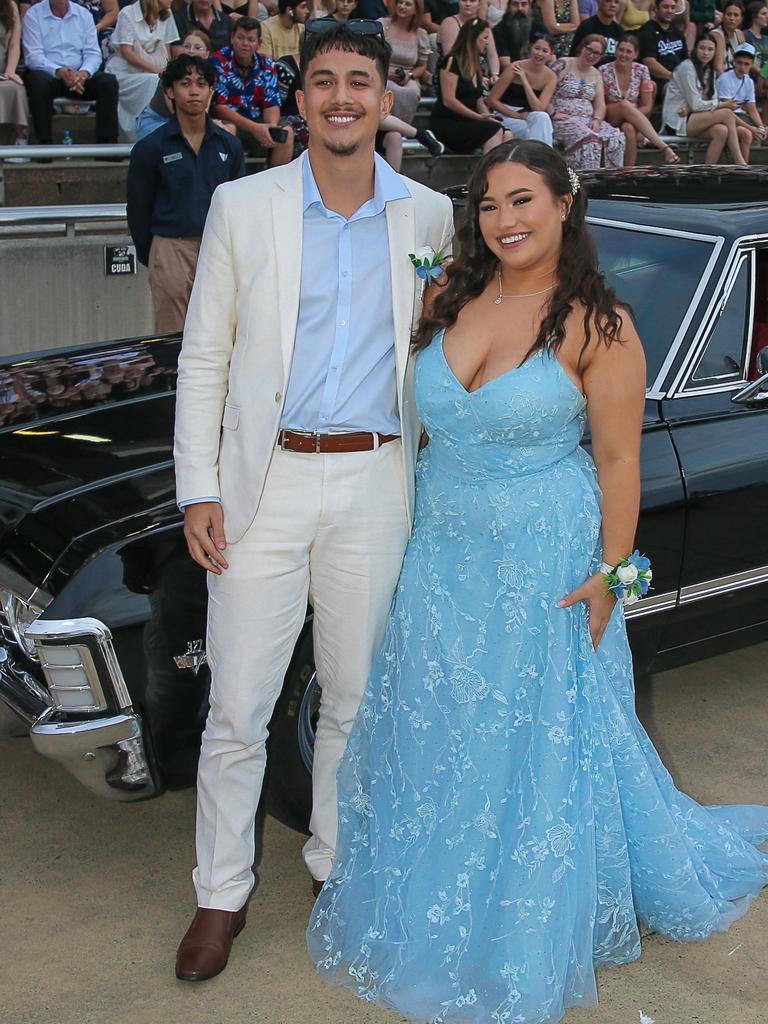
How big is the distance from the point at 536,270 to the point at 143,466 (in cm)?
113

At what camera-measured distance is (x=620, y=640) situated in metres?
2.83

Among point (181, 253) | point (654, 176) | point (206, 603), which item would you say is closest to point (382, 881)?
point (206, 603)

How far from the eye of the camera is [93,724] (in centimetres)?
274

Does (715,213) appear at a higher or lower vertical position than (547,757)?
higher

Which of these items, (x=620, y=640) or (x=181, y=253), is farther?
(x=181, y=253)

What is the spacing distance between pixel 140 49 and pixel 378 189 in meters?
6.50

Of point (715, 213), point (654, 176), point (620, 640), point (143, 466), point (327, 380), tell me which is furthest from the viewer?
point (654, 176)

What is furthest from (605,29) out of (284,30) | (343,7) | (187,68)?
(187,68)

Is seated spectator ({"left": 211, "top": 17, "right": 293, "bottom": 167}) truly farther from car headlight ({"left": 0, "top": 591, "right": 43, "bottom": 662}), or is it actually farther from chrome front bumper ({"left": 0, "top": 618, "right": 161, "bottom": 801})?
chrome front bumper ({"left": 0, "top": 618, "right": 161, "bottom": 801})

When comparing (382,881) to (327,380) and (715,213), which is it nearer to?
(327,380)

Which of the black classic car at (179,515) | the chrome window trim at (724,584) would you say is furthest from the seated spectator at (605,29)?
the chrome window trim at (724,584)

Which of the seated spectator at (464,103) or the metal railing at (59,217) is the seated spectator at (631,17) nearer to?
the seated spectator at (464,103)

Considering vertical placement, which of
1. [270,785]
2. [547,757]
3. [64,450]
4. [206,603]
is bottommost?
[270,785]

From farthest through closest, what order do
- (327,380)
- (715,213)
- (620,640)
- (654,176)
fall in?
(654,176), (715,213), (620,640), (327,380)
